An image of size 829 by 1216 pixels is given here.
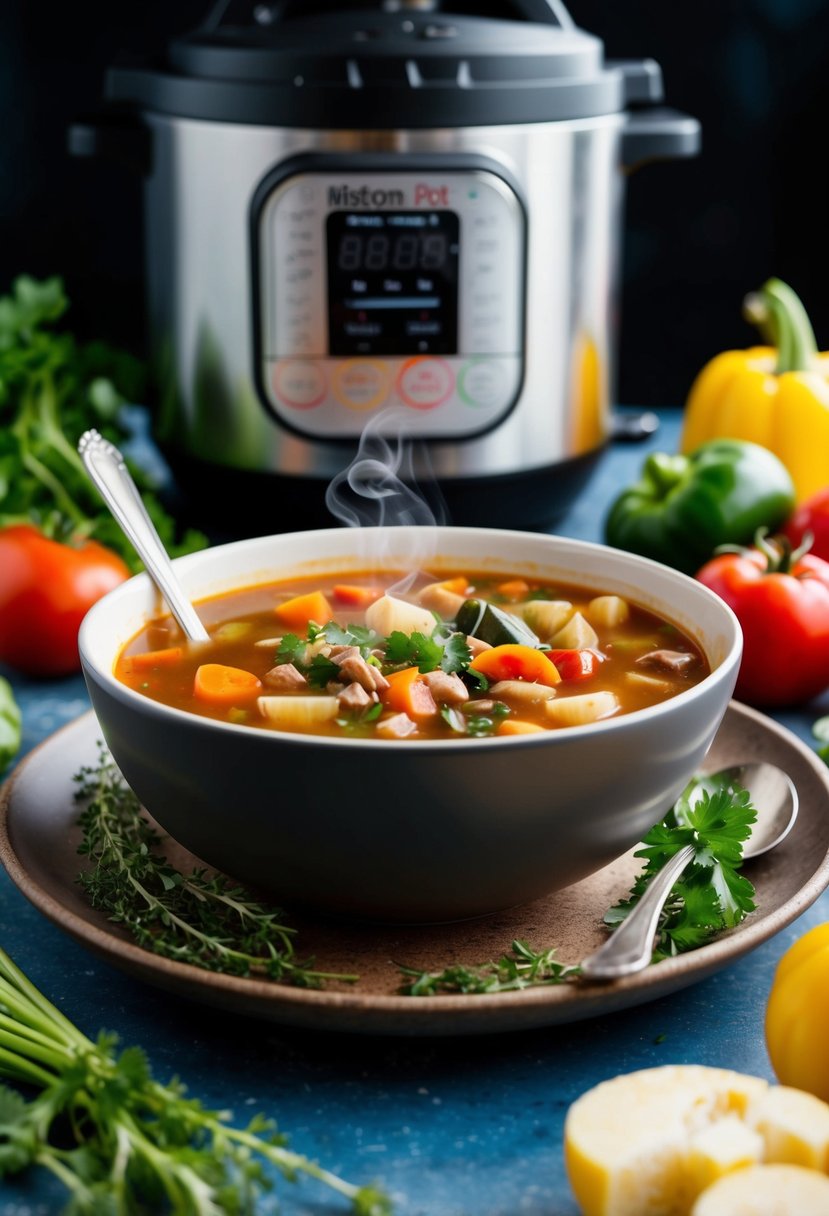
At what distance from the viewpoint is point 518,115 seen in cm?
200

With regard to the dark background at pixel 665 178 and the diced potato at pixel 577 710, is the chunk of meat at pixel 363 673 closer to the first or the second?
the diced potato at pixel 577 710

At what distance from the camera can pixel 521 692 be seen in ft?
4.25

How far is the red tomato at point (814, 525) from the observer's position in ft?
6.93

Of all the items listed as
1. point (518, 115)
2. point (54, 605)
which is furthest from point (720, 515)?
point (54, 605)

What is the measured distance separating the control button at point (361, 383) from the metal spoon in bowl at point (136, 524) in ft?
1.67

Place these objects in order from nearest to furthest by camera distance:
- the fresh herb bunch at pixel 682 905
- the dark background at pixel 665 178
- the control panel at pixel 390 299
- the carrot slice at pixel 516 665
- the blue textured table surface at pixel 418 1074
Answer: the blue textured table surface at pixel 418 1074 → the fresh herb bunch at pixel 682 905 → the carrot slice at pixel 516 665 → the control panel at pixel 390 299 → the dark background at pixel 665 178

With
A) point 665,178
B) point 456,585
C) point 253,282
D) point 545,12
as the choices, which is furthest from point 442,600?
point 665,178

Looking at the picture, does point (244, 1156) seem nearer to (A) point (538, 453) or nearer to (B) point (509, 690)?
(B) point (509, 690)

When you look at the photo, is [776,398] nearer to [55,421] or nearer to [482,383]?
[482,383]

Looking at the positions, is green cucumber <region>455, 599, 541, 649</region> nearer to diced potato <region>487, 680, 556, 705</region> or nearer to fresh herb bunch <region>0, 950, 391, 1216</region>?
diced potato <region>487, 680, 556, 705</region>

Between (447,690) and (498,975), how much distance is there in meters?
0.26

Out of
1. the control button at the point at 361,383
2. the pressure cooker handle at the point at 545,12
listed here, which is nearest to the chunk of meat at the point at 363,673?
the control button at the point at 361,383

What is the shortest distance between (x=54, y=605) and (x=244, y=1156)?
1174 mm

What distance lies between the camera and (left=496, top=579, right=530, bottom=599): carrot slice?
1557 millimetres
